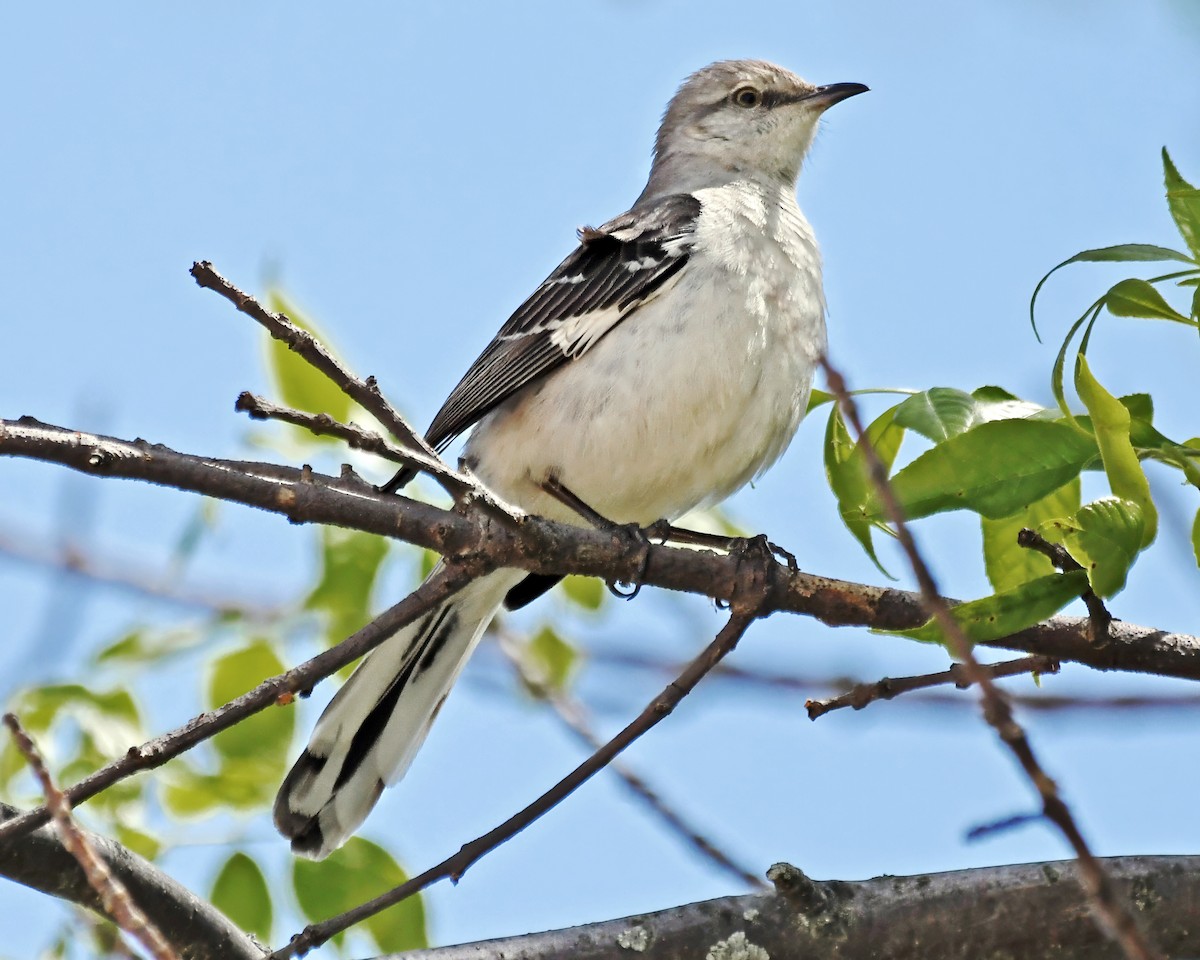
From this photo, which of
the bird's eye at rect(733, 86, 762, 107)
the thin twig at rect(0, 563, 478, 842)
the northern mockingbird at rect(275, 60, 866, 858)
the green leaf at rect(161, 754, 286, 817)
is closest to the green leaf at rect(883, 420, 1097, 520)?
the thin twig at rect(0, 563, 478, 842)

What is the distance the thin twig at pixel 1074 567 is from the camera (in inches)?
103

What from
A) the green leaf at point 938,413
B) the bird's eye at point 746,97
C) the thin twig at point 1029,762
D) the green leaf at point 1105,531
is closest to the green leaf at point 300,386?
the green leaf at point 938,413

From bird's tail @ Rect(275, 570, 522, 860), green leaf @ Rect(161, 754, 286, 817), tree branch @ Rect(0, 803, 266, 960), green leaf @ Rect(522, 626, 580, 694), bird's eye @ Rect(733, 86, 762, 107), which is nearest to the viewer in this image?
tree branch @ Rect(0, 803, 266, 960)

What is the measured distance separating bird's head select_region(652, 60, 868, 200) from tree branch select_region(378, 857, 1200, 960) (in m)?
3.34

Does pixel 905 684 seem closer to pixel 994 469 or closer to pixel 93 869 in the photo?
pixel 994 469

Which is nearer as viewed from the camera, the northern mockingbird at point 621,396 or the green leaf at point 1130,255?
the green leaf at point 1130,255

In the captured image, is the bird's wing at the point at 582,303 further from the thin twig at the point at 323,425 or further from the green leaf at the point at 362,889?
the thin twig at the point at 323,425

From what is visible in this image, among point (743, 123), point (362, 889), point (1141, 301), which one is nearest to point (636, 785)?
point (362, 889)

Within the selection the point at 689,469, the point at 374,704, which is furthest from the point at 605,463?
the point at 374,704

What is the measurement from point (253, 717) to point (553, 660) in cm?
132

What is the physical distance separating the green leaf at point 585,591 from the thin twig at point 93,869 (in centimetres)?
249

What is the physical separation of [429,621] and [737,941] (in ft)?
6.29

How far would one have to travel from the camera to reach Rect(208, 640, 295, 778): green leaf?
3572 millimetres

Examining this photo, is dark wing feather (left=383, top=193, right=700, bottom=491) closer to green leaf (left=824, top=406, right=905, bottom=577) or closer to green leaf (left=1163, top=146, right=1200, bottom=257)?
green leaf (left=824, top=406, right=905, bottom=577)
